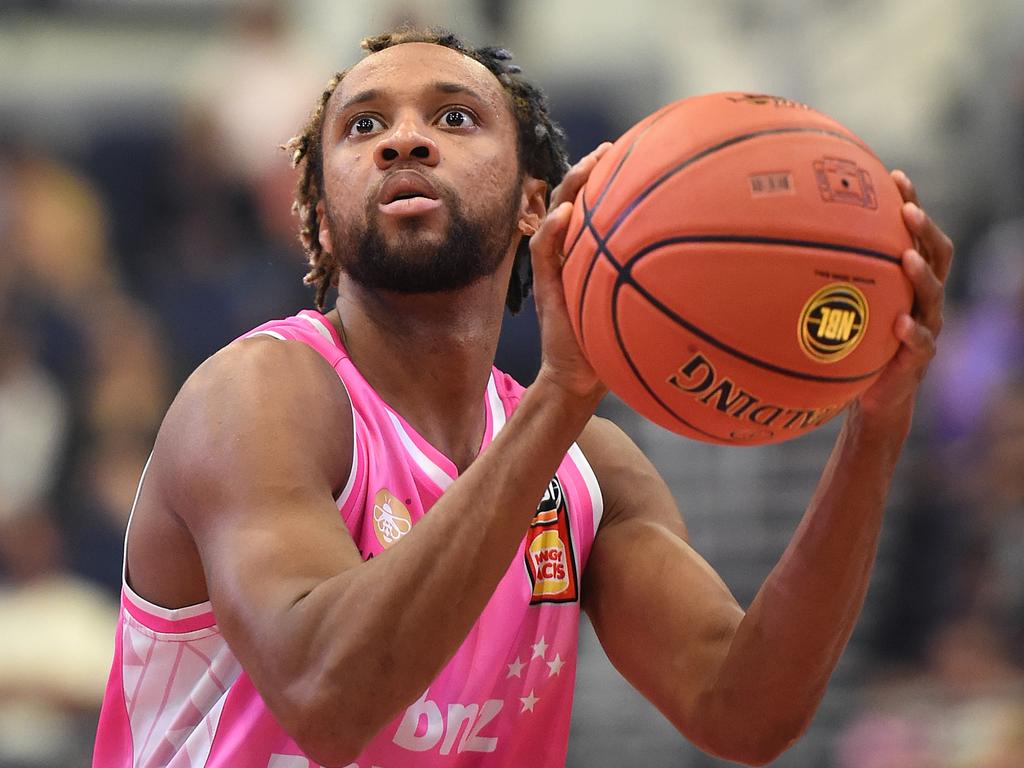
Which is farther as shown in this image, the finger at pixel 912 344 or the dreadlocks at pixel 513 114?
the dreadlocks at pixel 513 114

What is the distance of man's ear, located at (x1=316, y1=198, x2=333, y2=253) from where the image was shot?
13.2 feet

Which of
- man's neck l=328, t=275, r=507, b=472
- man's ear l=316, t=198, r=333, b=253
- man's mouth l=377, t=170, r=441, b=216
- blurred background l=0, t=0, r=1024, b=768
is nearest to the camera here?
man's mouth l=377, t=170, r=441, b=216

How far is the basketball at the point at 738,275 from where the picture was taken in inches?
109

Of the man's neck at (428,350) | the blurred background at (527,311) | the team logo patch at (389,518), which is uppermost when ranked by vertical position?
the man's neck at (428,350)

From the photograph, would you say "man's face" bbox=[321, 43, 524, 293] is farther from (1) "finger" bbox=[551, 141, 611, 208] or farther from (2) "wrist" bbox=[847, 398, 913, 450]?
(2) "wrist" bbox=[847, 398, 913, 450]

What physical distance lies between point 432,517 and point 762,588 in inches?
39.5

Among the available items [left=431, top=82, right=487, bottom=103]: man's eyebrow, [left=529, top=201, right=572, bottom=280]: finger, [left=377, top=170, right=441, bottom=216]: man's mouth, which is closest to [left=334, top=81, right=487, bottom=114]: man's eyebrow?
[left=431, top=82, right=487, bottom=103]: man's eyebrow

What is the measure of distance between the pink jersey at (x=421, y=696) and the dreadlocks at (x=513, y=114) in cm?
58

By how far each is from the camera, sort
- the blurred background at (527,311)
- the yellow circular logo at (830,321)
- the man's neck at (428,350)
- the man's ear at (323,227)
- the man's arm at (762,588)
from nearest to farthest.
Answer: the yellow circular logo at (830,321) → the man's arm at (762,588) → the man's neck at (428,350) → the man's ear at (323,227) → the blurred background at (527,311)

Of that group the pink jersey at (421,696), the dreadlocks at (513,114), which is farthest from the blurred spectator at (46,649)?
the pink jersey at (421,696)

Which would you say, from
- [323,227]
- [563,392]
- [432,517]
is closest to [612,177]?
[563,392]

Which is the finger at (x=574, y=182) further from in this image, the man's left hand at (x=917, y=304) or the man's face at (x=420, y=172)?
A: the man's face at (x=420, y=172)

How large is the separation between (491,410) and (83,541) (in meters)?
4.33

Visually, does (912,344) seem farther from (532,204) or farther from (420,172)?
(532,204)
